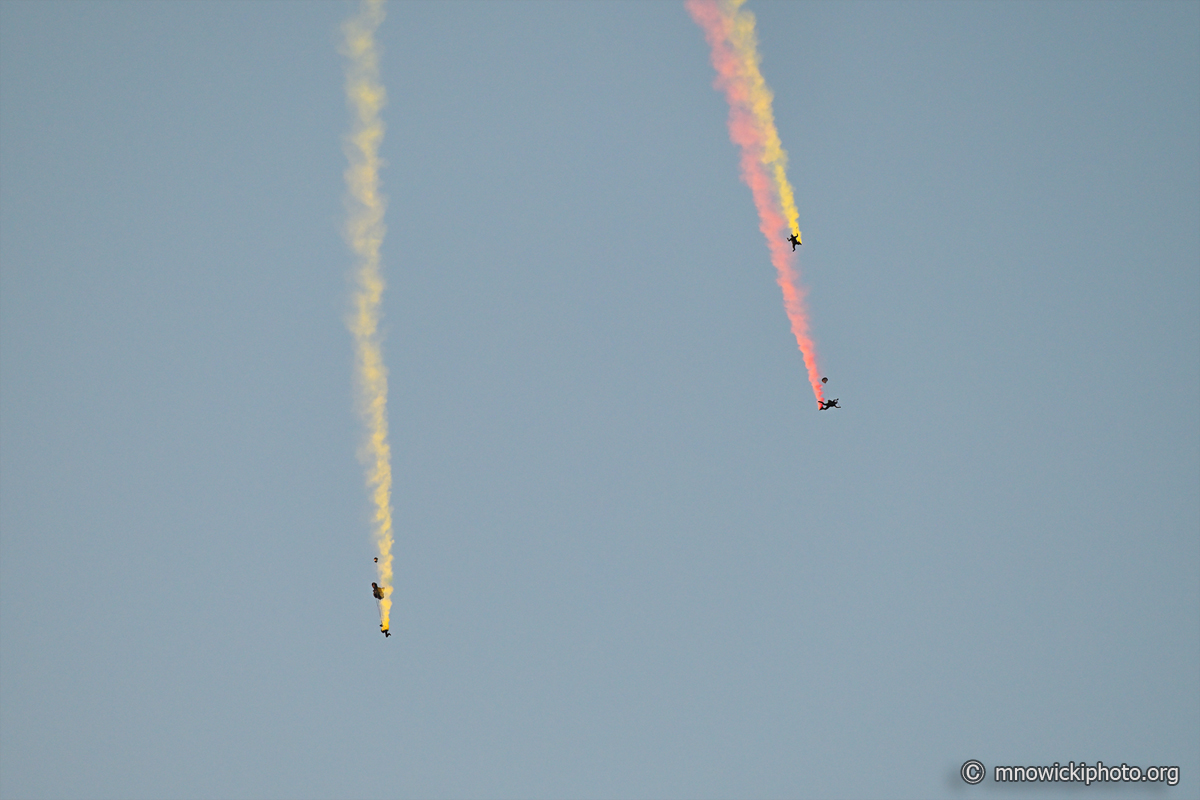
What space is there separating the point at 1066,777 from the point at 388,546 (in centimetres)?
2908

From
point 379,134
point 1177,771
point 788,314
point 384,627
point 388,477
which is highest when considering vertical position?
point 379,134

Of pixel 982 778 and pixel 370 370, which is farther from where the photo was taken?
pixel 982 778

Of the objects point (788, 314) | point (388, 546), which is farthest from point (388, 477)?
point (788, 314)

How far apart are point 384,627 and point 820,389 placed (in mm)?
16789

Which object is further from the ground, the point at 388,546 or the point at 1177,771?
the point at 388,546

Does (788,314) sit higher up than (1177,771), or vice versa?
(788,314)

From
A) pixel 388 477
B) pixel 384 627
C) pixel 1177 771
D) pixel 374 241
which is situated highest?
pixel 374 241

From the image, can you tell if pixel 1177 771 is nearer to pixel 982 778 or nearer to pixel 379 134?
pixel 982 778

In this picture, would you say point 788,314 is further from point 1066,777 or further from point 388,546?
point 1066,777

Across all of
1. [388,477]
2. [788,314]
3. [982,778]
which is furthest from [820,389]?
[982,778]

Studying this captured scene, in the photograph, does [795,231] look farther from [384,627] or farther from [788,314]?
[384,627]

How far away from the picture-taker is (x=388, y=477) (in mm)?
44875

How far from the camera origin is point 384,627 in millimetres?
46281

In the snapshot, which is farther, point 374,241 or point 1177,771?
point 1177,771
